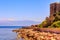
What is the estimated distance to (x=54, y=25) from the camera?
69.0ft

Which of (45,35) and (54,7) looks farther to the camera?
(54,7)

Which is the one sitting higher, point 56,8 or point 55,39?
point 56,8

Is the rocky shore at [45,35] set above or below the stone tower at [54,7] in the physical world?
below

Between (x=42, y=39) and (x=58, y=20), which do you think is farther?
(x=58, y=20)

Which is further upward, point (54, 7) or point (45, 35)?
point (54, 7)

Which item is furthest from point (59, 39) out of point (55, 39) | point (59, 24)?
point (59, 24)

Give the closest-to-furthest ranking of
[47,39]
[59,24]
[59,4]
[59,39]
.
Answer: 1. [59,39]
2. [47,39]
3. [59,24]
4. [59,4]

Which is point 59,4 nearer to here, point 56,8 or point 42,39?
point 56,8

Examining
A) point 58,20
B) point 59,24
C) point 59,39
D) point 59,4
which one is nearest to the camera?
point 59,39

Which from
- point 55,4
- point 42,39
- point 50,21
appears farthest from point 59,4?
point 42,39

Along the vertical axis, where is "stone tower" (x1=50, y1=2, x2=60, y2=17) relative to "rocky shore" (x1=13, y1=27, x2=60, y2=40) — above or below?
above

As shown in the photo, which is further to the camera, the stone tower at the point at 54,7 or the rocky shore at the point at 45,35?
the stone tower at the point at 54,7

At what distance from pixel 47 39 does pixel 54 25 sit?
10726 mm

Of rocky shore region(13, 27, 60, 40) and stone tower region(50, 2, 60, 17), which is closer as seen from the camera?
rocky shore region(13, 27, 60, 40)
